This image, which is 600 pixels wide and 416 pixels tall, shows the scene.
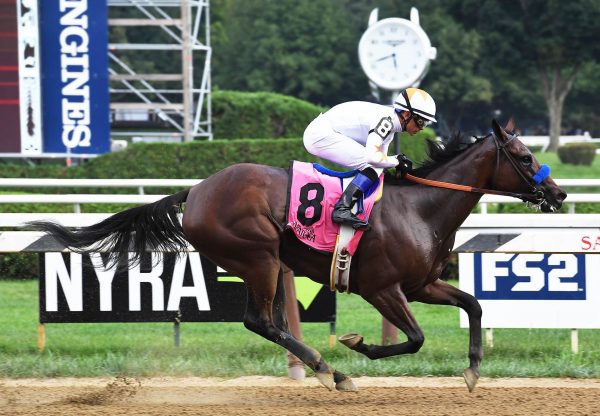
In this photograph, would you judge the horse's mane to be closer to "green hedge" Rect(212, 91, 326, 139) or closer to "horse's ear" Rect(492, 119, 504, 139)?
"horse's ear" Rect(492, 119, 504, 139)

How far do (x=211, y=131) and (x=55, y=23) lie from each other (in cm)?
459

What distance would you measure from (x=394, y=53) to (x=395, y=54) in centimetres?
7

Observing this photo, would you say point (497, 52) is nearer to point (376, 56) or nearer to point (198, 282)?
point (376, 56)

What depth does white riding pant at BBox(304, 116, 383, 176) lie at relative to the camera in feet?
19.2

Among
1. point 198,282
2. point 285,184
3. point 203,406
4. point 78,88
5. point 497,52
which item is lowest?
point 203,406

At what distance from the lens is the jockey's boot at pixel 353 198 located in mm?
5734

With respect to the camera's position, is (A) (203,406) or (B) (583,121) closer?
(A) (203,406)

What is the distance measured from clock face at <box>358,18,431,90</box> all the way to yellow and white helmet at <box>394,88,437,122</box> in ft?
19.3

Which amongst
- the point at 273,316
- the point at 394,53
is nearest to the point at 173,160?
the point at 394,53

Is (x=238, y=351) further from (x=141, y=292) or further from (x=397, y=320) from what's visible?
(x=397, y=320)

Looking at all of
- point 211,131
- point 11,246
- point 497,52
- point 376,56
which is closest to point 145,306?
point 11,246

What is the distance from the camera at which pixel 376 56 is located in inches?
504

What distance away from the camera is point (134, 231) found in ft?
20.6

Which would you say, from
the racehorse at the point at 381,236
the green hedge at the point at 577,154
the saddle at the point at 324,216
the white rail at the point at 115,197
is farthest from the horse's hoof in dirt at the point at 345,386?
the green hedge at the point at 577,154
